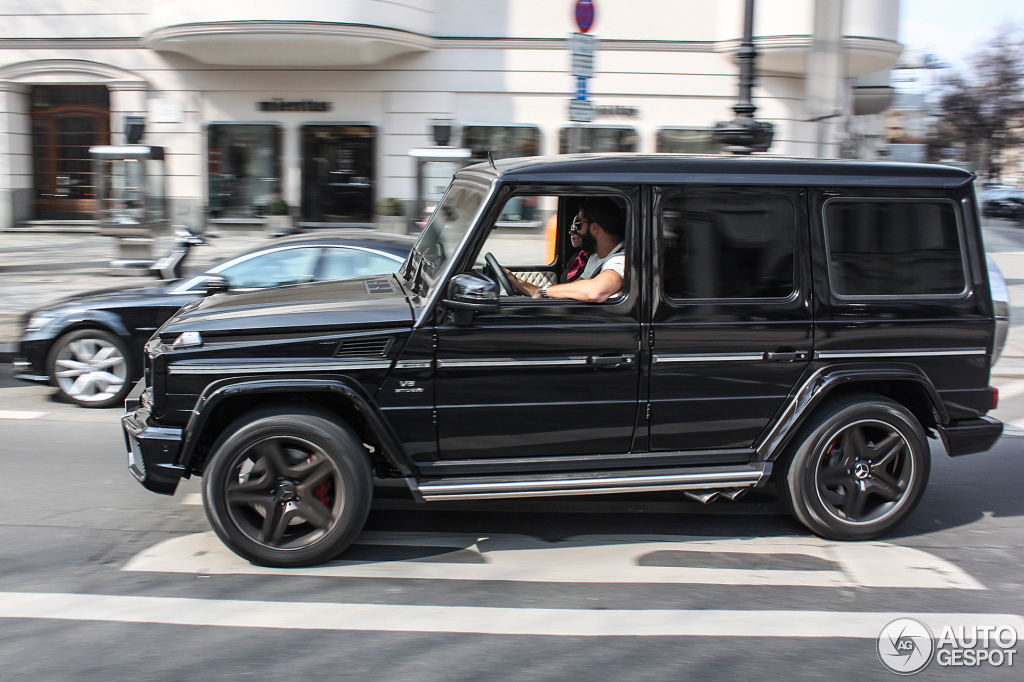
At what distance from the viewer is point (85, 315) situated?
6.92 m

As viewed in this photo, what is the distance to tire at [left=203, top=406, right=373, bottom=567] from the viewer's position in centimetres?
383

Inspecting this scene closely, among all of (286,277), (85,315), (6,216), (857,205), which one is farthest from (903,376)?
(6,216)

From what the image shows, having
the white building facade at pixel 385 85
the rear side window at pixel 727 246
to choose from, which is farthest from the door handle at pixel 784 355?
the white building facade at pixel 385 85

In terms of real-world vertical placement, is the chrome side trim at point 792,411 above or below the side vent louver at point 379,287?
below

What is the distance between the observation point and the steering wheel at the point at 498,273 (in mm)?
A: 4062

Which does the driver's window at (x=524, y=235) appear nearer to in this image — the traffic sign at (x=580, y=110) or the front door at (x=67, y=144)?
the traffic sign at (x=580, y=110)

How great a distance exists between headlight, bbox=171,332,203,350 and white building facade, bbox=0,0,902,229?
14.3 m

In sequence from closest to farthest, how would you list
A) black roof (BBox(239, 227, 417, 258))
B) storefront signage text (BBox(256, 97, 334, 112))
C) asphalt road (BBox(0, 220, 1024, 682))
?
asphalt road (BBox(0, 220, 1024, 682))
black roof (BBox(239, 227, 417, 258))
storefront signage text (BBox(256, 97, 334, 112))

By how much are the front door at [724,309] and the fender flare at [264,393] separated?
130 centimetres

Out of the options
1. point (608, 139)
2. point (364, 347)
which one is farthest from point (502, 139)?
point (364, 347)

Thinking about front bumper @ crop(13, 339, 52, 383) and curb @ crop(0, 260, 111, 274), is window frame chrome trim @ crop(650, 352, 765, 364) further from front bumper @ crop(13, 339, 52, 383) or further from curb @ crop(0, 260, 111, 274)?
curb @ crop(0, 260, 111, 274)

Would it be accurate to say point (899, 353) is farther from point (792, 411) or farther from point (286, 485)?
point (286, 485)

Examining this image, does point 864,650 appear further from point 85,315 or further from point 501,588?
point 85,315

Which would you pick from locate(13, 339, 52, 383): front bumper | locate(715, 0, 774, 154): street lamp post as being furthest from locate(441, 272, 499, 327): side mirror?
locate(715, 0, 774, 154): street lamp post
